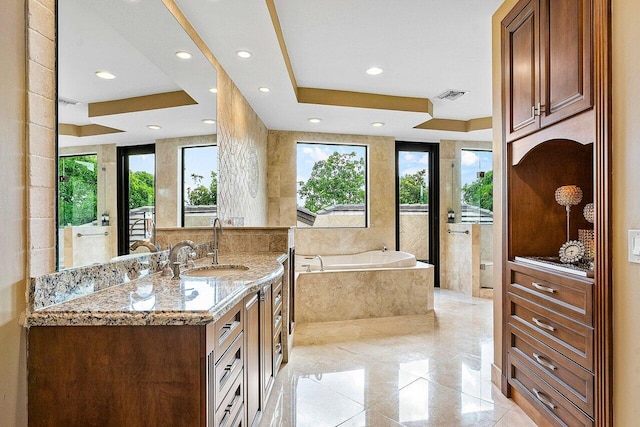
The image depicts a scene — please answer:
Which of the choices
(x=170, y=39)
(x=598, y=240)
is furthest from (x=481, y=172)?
(x=170, y=39)

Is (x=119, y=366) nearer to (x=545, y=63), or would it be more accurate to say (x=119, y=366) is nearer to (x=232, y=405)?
(x=232, y=405)

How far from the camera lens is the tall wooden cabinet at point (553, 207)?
1.52m

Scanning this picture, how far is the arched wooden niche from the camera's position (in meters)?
2.24

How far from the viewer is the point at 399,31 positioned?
2.70 m

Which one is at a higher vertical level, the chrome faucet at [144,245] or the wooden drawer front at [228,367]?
the chrome faucet at [144,245]

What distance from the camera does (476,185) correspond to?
5.60 meters

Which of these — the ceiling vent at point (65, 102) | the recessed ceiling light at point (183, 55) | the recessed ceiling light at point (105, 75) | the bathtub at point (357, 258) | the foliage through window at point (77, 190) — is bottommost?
the bathtub at point (357, 258)

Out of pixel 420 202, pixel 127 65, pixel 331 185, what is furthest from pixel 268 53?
pixel 420 202

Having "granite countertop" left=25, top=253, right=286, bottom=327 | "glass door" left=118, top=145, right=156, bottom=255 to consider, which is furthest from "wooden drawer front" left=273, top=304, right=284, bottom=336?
"glass door" left=118, top=145, right=156, bottom=255

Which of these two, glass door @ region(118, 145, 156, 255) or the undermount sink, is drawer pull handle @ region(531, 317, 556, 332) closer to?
the undermount sink

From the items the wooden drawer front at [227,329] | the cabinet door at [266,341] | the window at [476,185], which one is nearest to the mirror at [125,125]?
the wooden drawer front at [227,329]

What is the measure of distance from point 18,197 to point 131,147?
27.7 inches

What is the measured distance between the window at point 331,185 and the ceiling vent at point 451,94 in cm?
160

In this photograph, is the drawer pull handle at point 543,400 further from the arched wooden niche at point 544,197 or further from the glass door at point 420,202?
the glass door at point 420,202
